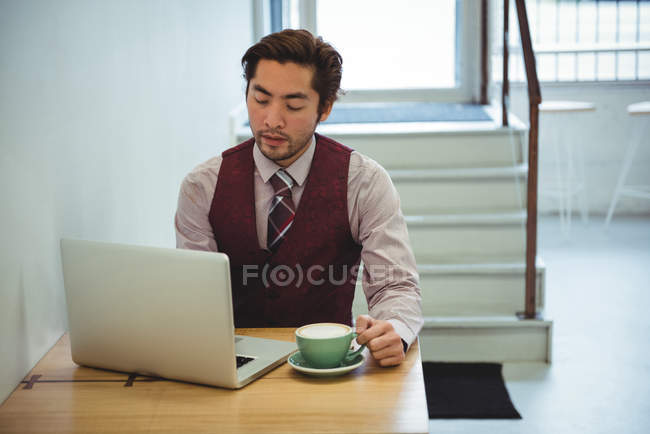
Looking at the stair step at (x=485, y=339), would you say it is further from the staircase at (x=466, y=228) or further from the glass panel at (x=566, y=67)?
the glass panel at (x=566, y=67)

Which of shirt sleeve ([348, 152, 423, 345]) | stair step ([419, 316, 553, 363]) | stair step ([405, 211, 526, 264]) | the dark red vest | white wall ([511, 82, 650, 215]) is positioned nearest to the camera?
shirt sleeve ([348, 152, 423, 345])

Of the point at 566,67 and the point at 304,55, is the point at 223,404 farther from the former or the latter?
the point at 566,67

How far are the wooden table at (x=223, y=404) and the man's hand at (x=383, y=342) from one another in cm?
2

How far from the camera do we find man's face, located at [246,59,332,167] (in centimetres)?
140

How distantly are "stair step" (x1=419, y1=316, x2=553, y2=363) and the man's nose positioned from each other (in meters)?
1.58

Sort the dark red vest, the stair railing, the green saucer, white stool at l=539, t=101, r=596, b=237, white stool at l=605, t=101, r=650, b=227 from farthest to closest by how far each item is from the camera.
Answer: white stool at l=539, t=101, r=596, b=237 → white stool at l=605, t=101, r=650, b=227 → the stair railing → the dark red vest → the green saucer

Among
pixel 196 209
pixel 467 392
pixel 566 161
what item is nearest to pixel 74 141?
pixel 196 209

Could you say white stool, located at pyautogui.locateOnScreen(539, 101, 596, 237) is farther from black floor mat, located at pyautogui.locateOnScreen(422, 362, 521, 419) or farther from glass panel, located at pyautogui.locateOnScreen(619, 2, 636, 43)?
black floor mat, located at pyautogui.locateOnScreen(422, 362, 521, 419)

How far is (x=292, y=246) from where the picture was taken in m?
1.48

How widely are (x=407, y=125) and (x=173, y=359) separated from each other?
3.03 meters

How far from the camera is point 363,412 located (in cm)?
97

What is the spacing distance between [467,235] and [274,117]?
1962 millimetres

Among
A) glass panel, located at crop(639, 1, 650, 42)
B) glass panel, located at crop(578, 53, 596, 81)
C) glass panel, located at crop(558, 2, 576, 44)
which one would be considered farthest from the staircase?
glass panel, located at crop(639, 1, 650, 42)

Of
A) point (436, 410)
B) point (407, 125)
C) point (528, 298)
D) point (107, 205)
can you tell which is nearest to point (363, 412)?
point (107, 205)
